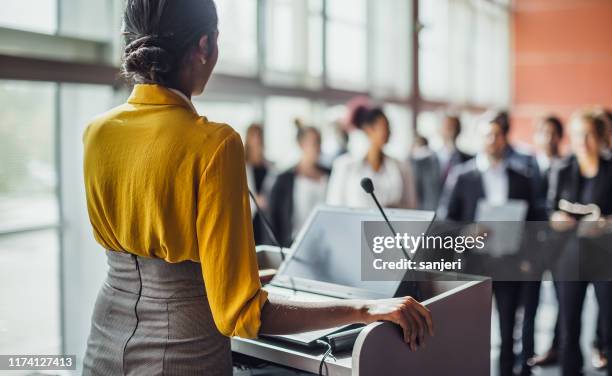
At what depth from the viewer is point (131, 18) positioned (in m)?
1.22

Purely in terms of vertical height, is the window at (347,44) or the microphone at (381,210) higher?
the window at (347,44)

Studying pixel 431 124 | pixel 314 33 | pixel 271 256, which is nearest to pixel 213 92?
pixel 314 33

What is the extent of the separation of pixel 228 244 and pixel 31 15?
2530 mm

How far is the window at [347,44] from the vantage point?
617 centimetres

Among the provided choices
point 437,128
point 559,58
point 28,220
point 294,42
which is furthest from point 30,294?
point 559,58

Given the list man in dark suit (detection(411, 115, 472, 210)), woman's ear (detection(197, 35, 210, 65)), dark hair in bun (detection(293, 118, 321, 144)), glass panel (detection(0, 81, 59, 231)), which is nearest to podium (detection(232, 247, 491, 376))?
woman's ear (detection(197, 35, 210, 65))

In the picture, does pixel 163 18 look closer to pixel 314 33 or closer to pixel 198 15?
pixel 198 15

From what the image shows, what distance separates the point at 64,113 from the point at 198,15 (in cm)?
254

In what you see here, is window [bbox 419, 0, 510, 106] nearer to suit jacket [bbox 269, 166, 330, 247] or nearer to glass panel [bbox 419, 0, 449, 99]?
glass panel [bbox 419, 0, 449, 99]

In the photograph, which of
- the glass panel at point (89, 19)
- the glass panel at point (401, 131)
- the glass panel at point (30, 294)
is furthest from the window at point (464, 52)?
the glass panel at point (30, 294)

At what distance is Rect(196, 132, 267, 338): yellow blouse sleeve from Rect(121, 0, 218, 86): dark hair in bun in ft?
0.64

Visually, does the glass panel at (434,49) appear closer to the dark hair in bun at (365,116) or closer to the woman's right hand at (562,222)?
the dark hair in bun at (365,116)

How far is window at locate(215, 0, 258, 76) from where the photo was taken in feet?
15.6

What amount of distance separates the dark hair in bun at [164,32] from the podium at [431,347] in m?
0.61
